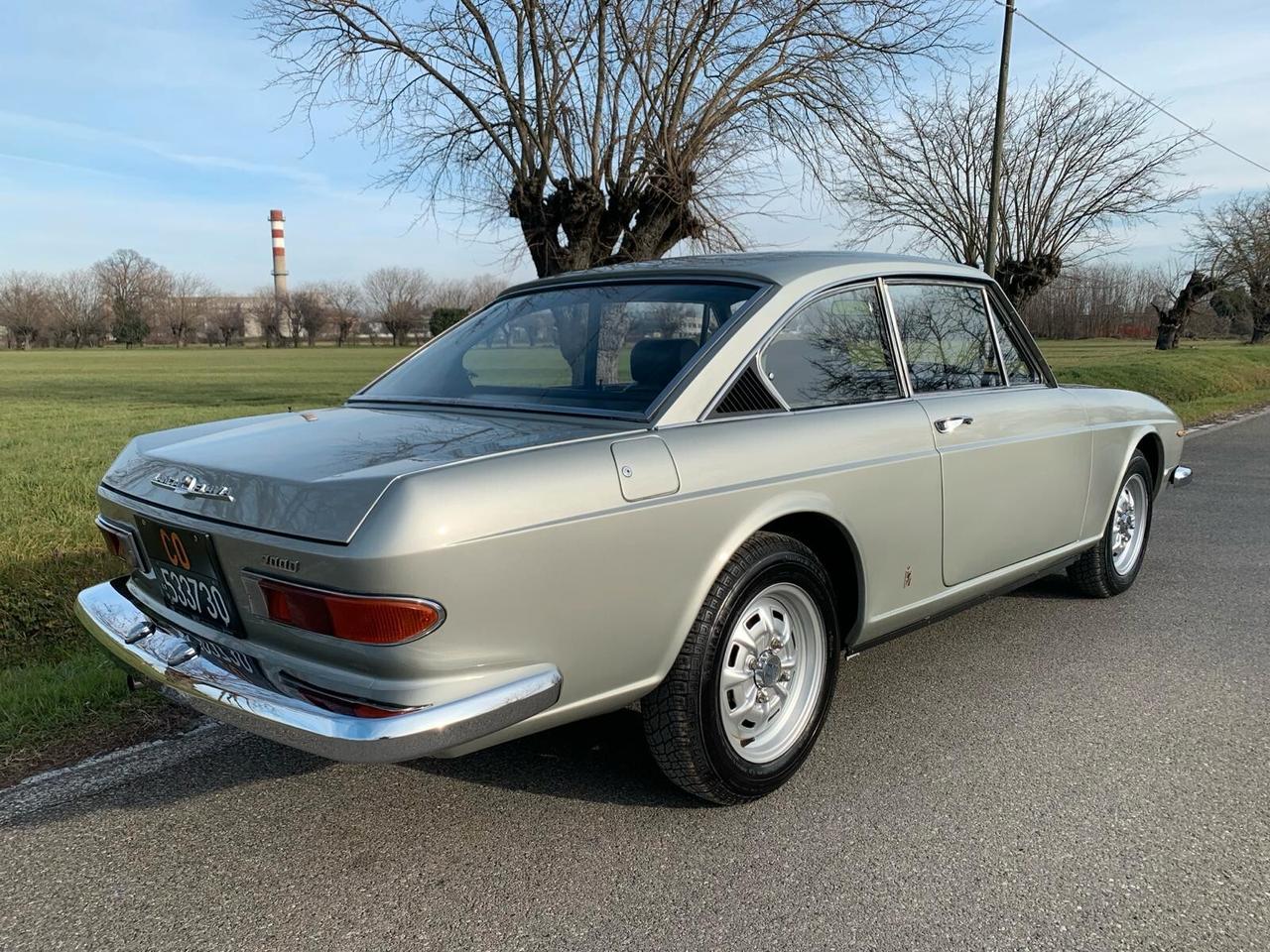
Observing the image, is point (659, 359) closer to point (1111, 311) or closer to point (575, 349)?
point (575, 349)

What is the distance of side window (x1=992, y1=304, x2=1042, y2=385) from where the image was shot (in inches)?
156

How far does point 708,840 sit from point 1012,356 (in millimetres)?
2577

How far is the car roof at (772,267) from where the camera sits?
308 centimetres

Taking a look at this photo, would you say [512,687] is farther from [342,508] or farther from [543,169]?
[543,169]

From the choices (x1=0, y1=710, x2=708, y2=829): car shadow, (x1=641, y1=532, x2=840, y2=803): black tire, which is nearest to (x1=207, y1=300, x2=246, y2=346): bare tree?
(x1=0, y1=710, x2=708, y2=829): car shadow

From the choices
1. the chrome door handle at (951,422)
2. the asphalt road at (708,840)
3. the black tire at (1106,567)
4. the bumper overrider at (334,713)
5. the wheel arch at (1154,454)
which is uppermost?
the chrome door handle at (951,422)

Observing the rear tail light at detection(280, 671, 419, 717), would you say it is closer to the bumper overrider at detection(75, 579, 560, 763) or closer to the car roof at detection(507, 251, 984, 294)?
the bumper overrider at detection(75, 579, 560, 763)

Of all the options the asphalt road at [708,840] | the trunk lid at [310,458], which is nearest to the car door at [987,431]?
the asphalt road at [708,840]

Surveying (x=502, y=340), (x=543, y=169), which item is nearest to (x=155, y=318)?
(x=543, y=169)

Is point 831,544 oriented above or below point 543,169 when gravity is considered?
below

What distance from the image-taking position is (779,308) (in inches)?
115

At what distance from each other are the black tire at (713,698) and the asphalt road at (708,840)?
118 millimetres

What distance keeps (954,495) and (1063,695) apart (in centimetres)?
94

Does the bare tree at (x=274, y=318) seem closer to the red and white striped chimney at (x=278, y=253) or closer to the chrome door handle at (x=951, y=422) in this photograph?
the red and white striped chimney at (x=278, y=253)
